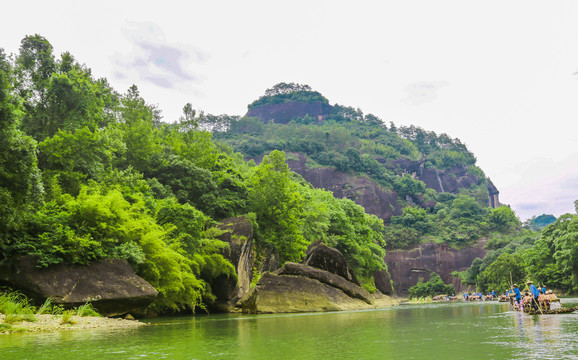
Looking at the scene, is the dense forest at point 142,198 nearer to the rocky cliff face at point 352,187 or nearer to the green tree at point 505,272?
the green tree at point 505,272

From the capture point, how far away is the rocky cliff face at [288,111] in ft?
630

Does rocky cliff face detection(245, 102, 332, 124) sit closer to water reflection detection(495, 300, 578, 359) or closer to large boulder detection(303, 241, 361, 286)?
large boulder detection(303, 241, 361, 286)

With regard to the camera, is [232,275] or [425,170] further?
[425,170]

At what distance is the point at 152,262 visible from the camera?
21484mm

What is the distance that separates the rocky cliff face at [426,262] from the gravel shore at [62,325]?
276ft

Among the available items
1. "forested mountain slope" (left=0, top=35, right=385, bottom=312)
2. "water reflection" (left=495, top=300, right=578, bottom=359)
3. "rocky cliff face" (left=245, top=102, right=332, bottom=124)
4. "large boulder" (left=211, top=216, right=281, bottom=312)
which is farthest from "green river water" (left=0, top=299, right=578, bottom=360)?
"rocky cliff face" (left=245, top=102, right=332, bottom=124)

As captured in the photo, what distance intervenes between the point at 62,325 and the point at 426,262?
90.3m

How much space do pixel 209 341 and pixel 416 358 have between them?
19.1ft

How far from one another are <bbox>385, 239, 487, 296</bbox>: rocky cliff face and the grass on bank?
84.7 metres

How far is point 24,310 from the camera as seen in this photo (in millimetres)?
15359

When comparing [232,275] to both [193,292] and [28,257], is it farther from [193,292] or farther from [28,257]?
[28,257]

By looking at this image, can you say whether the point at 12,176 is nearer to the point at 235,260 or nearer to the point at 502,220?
the point at 235,260

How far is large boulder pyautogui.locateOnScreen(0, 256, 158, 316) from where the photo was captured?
16.9 m

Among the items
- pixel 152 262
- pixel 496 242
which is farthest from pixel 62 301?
pixel 496 242
